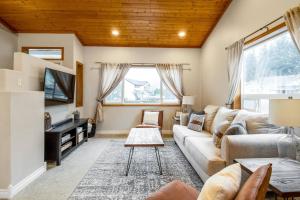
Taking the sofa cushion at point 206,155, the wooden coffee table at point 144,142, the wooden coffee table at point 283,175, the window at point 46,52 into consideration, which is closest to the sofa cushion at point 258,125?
the sofa cushion at point 206,155

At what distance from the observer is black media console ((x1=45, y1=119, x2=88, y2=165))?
3461 millimetres

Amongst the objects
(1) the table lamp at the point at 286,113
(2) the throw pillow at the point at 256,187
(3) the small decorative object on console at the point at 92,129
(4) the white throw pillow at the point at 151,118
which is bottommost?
(3) the small decorative object on console at the point at 92,129

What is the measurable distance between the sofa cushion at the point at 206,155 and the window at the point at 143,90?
2985 millimetres

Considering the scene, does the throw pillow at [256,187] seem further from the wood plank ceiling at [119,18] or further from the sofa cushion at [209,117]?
the wood plank ceiling at [119,18]

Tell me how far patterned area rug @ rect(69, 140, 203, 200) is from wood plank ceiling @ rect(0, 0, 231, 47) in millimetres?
2887

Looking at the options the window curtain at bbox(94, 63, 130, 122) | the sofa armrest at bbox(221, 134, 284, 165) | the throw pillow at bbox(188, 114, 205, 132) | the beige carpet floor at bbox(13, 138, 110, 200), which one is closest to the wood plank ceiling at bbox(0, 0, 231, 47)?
the window curtain at bbox(94, 63, 130, 122)

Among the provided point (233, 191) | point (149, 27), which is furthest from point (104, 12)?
point (233, 191)

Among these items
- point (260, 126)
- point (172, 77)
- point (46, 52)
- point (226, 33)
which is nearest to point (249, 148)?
point (260, 126)

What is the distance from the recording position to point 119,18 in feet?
15.8

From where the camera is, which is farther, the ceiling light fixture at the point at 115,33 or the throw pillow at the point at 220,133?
the ceiling light fixture at the point at 115,33

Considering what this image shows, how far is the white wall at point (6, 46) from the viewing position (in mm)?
4836

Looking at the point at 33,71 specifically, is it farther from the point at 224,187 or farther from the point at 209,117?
the point at 224,187

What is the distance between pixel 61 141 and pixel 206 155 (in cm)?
241

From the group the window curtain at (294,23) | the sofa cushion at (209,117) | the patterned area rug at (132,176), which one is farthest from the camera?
the sofa cushion at (209,117)
